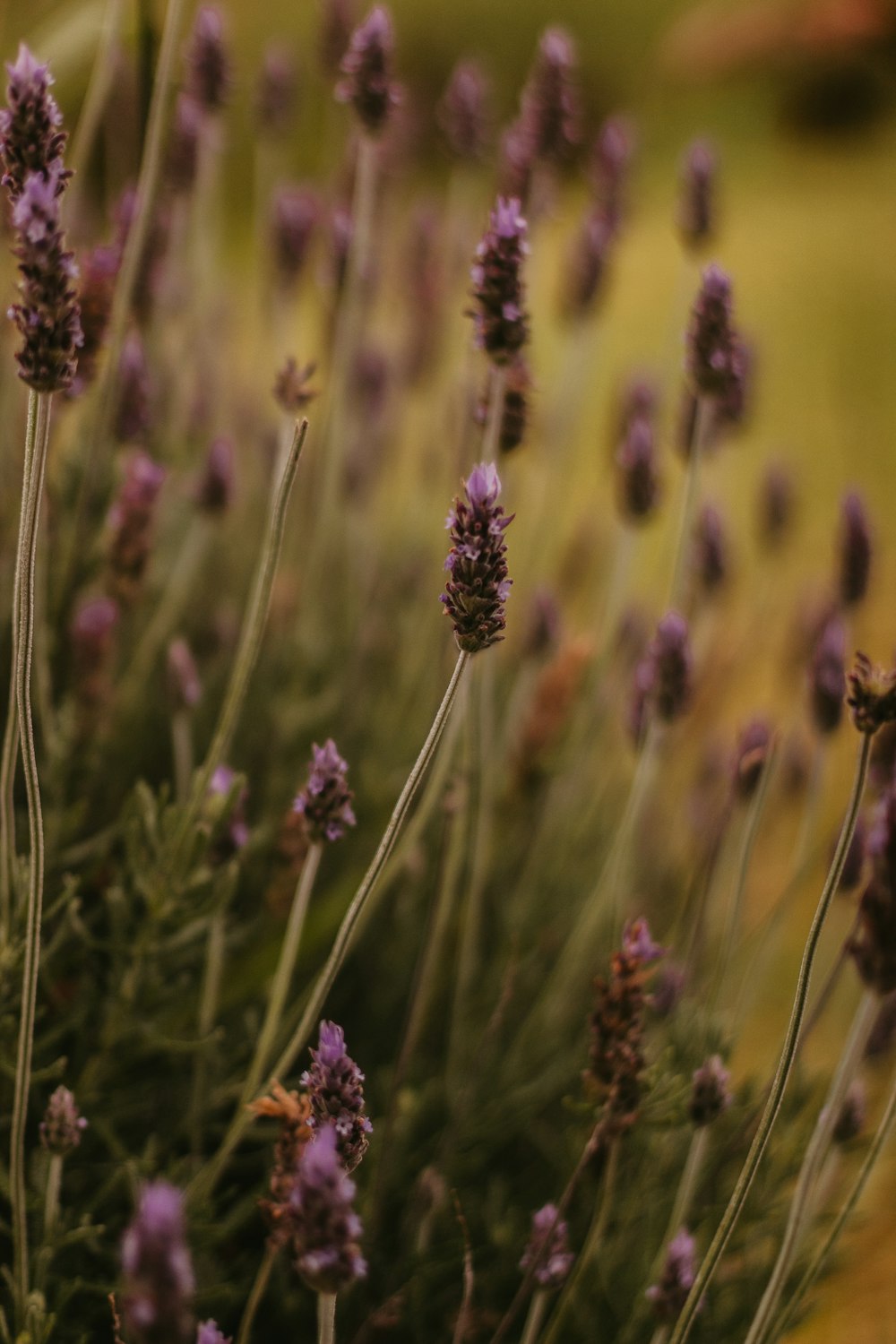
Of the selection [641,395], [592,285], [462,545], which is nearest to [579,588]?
[641,395]

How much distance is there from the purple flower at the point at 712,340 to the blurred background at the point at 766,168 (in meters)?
0.87

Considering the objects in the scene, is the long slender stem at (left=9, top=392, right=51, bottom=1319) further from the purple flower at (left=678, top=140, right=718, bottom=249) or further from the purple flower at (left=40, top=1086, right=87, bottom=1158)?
the purple flower at (left=678, top=140, right=718, bottom=249)

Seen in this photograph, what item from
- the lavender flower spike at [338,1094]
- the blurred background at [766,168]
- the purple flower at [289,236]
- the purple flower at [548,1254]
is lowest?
the purple flower at [548,1254]

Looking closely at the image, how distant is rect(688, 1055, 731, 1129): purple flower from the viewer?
521mm

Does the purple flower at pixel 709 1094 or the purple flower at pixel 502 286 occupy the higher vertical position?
the purple flower at pixel 502 286

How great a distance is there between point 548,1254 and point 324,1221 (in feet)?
0.74

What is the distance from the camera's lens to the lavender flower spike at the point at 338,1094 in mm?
Answer: 390

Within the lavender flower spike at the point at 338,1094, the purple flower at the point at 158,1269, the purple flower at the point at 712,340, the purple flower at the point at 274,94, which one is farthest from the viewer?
the purple flower at the point at 274,94

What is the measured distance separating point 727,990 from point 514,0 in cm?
207

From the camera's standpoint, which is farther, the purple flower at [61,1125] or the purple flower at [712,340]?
the purple flower at [712,340]

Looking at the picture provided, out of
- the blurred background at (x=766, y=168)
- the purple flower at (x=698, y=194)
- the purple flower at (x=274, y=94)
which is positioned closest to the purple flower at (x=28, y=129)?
the purple flower at (x=698, y=194)

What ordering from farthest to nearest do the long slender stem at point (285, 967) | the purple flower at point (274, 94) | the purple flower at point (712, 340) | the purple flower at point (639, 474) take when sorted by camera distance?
1. the purple flower at point (274, 94)
2. the purple flower at point (639, 474)
3. the purple flower at point (712, 340)
4. the long slender stem at point (285, 967)

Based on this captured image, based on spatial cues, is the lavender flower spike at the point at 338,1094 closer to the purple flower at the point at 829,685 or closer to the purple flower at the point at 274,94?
the purple flower at the point at 829,685

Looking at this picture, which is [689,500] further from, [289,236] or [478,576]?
[289,236]
